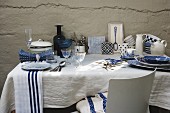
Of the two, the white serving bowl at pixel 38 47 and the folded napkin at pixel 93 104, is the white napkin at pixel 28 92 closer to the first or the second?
the folded napkin at pixel 93 104

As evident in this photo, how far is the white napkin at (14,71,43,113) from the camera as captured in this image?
4.99 ft

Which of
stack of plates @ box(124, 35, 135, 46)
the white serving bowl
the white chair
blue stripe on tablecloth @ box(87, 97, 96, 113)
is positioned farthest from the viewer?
stack of plates @ box(124, 35, 135, 46)

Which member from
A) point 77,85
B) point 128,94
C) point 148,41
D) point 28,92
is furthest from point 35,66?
point 148,41

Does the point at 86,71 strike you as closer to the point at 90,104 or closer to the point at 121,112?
the point at 90,104

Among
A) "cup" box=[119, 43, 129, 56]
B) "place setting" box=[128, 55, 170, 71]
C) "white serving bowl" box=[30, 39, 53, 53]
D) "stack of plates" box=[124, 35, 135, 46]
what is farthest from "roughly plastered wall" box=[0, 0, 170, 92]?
"place setting" box=[128, 55, 170, 71]

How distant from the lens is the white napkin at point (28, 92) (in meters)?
1.52

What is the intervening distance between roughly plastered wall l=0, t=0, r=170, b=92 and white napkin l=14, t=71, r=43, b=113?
952mm

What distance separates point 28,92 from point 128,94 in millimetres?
677

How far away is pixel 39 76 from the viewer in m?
1.55

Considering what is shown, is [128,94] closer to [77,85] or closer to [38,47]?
[77,85]

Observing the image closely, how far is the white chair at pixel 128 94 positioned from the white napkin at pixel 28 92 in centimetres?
51

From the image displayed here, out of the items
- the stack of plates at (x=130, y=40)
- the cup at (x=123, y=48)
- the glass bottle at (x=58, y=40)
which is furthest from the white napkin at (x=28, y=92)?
the stack of plates at (x=130, y=40)

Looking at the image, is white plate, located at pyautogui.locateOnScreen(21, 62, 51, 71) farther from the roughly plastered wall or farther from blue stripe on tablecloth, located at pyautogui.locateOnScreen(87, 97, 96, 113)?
the roughly plastered wall

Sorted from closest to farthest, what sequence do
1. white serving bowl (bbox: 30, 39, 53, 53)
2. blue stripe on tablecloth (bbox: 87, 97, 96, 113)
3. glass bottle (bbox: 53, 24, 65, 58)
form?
blue stripe on tablecloth (bbox: 87, 97, 96, 113), white serving bowl (bbox: 30, 39, 53, 53), glass bottle (bbox: 53, 24, 65, 58)
